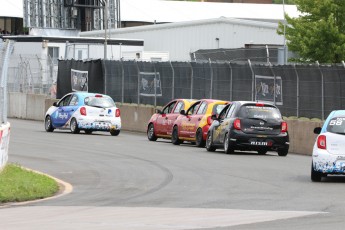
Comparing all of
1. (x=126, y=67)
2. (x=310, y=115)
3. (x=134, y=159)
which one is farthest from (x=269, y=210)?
(x=126, y=67)

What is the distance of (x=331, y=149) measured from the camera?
2023 centimetres

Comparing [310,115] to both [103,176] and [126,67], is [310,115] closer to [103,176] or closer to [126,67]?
[103,176]

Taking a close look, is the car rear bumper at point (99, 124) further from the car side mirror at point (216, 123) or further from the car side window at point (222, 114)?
the car side window at point (222, 114)

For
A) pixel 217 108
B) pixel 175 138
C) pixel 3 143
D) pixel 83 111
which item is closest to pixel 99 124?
pixel 83 111

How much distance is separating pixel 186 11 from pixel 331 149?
8438cm

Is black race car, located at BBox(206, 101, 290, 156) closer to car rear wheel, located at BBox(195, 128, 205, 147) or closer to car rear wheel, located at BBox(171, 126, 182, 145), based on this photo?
car rear wheel, located at BBox(195, 128, 205, 147)

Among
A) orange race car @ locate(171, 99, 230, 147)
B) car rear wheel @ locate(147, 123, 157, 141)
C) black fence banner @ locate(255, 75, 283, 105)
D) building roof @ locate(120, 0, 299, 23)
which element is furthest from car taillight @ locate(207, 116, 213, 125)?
building roof @ locate(120, 0, 299, 23)

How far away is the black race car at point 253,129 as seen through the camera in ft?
93.5

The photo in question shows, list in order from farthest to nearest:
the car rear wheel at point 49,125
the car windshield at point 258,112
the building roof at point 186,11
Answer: the building roof at point 186,11
the car rear wheel at point 49,125
the car windshield at point 258,112

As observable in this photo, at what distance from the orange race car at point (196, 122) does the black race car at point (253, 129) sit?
8.76ft

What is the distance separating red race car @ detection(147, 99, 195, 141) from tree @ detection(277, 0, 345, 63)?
80.4ft

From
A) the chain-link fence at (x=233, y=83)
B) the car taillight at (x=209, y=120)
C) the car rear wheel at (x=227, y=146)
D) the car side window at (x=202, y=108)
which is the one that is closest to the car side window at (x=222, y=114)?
the car rear wheel at (x=227, y=146)

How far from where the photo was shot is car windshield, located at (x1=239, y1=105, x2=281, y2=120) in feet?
94.3

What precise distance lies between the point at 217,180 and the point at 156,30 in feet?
195
